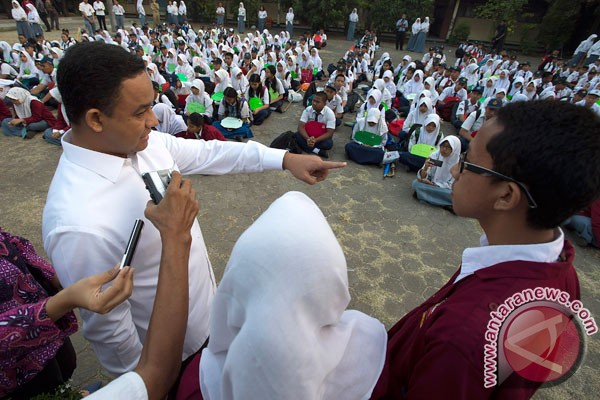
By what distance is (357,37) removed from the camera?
2273 centimetres

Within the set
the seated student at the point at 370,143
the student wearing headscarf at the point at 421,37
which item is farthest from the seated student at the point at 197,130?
the student wearing headscarf at the point at 421,37

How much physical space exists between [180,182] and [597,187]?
132cm

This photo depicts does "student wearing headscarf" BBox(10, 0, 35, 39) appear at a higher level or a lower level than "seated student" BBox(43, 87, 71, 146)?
higher

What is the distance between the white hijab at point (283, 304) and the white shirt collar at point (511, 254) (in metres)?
0.60

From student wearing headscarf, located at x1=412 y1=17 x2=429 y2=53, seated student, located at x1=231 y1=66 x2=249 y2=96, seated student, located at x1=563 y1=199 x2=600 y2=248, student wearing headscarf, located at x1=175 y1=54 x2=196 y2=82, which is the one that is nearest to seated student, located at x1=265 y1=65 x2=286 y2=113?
seated student, located at x1=231 y1=66 x2=249 y2=96

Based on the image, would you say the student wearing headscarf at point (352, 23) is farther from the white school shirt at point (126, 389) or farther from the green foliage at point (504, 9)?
the white school shirt at point (126, 389)

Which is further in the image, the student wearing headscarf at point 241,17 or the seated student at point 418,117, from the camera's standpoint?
the student wearing headscarf at point 241,17

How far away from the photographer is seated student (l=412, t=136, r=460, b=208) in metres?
4.93

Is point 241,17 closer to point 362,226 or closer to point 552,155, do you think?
point 362,226

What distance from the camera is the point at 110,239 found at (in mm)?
1196

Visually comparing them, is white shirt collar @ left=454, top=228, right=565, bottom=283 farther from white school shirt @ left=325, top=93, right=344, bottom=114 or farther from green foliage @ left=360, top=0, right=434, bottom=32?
green foliage @ left=360, top=0, right=434, bottom=32

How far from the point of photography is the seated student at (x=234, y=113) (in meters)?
6.70

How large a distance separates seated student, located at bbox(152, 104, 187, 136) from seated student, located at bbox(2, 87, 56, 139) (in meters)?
2.55

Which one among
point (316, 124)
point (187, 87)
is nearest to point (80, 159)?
point (316, 124)
